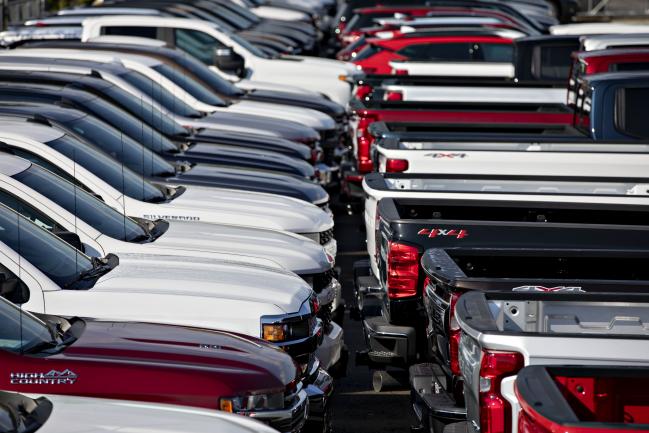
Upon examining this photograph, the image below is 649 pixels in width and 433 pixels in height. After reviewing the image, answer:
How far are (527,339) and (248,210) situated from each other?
527 centimetres

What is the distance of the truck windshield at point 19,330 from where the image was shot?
636 centimetres

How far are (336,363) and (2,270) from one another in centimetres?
266

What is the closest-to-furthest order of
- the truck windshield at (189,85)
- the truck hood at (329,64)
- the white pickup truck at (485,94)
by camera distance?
the truck windshield at (189,85) < the white pickup truck at (485,94) < the truck hood at (329,64)

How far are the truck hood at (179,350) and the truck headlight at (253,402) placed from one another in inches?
3.4

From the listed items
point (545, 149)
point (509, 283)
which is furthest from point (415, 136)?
point (509, 283)

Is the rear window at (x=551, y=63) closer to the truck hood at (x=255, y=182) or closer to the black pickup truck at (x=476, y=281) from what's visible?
the truck hood at (x=255, y=182)

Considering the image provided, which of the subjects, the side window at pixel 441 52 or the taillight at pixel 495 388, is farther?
the side window at pixel 441 52

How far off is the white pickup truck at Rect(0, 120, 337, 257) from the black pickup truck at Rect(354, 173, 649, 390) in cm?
77

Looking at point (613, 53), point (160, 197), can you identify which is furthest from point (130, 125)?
point (613, 53)

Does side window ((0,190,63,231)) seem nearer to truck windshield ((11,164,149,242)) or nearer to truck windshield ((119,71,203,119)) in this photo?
truck windshield ((11,164,149,242))

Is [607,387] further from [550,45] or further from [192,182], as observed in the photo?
[550,45]

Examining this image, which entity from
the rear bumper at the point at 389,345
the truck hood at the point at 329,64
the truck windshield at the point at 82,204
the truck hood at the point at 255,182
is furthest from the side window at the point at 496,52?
the rear bumper at the point at 389,345

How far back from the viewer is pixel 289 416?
6.71 metres

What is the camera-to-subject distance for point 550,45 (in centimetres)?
1908
